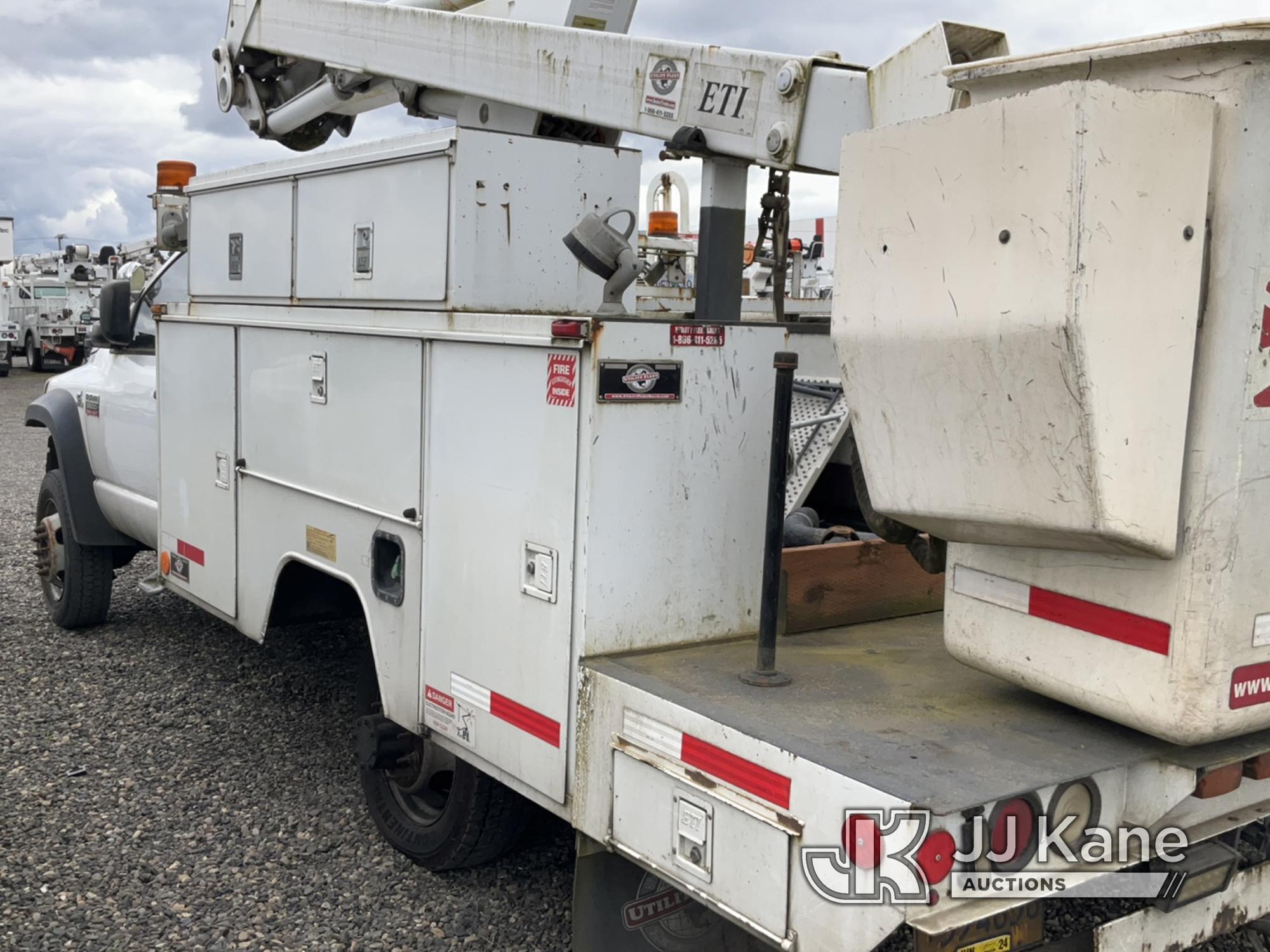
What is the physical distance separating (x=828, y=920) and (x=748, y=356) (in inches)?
55.6

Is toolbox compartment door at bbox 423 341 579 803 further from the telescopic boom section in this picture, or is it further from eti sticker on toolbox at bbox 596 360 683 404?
the telescopic boom section

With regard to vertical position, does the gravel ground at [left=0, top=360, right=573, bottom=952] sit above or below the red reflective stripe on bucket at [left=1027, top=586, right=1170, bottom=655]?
below

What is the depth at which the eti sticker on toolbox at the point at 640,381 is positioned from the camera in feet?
9.43

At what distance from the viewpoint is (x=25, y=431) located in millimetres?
17219

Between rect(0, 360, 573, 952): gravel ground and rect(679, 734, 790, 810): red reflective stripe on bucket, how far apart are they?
1.27 meters

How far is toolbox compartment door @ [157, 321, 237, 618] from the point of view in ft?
15.5

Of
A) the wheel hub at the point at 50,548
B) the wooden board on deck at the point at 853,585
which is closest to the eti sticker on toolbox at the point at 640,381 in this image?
the wooden board on deck at the point at 853,585

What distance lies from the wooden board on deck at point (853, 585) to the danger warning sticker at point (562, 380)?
70 centimetres

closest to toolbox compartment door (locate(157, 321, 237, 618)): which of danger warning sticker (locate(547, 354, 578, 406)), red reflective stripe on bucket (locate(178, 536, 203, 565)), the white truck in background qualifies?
red reflective stripe on bucket (locate(178, 536, 203, 565))

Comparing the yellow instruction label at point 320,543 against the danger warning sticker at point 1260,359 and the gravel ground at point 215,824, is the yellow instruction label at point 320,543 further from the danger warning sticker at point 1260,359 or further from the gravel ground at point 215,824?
the danger warning sticker at point 1260,359

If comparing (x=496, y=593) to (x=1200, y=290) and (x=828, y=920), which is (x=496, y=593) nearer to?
(x=828, y=920)

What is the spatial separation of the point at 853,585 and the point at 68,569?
4710 millimetres

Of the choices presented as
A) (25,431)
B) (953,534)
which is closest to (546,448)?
(953,534)

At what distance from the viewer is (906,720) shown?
259 cm
